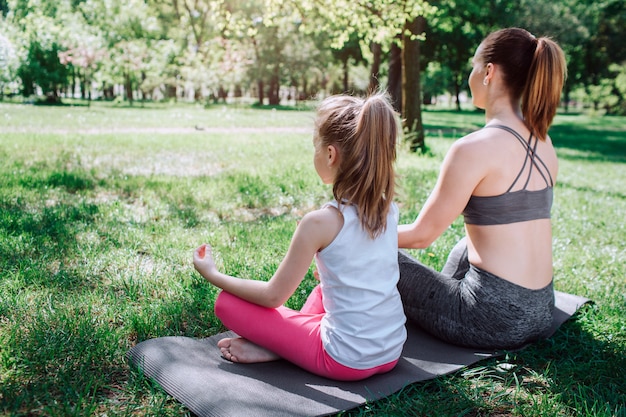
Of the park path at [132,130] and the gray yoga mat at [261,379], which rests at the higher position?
the park path at [132,130]

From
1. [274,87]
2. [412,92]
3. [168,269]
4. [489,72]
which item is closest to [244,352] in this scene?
[168,269]

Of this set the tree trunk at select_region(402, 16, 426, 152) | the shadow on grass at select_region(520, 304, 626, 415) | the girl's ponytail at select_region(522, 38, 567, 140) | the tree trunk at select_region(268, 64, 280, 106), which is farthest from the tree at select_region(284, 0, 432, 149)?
the tree trunk at select_region(268, 64, 280, 106)

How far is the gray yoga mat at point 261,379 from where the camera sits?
2.27 metres

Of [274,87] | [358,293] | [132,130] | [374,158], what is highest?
[274,87]

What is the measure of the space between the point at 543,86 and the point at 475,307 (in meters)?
1.17

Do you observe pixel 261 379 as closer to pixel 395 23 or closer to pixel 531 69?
pixel 531 69

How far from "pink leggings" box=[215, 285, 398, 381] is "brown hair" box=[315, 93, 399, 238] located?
578mm

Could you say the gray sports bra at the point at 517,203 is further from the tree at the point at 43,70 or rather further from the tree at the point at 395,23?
the tree at the point at 43,70

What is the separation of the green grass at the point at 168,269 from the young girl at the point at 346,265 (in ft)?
0.99

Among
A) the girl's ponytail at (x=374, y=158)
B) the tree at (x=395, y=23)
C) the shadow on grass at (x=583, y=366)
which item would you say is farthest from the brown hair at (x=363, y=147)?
the tree at (x=395, y=23)

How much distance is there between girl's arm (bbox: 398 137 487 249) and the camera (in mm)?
2701

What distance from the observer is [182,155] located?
30.5 feet

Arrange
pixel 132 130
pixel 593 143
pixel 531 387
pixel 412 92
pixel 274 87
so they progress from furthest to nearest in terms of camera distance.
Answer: pixel 274 87, pixel 593 143, pixel 132 130, pixel 412 92, pixel 531 387

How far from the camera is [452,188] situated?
109 inches
